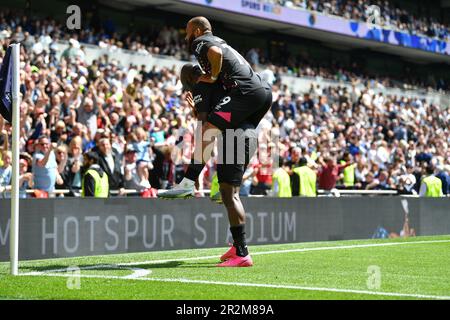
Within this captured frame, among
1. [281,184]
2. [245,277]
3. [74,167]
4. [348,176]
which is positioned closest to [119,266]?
[245,277]

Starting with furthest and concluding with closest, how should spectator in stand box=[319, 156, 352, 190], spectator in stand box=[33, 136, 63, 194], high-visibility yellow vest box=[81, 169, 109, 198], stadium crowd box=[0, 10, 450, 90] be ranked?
stadium crowd box=[0, 10, 450, 90]
spectator in stand box=[319, 156, 352, 190]
spectator in stand box=[33, 136, 63, 194]
high-visibility yellow vest box=[81, 169, 109, 198]

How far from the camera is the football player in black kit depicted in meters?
8.39

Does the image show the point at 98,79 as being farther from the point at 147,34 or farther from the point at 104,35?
the point at 147,34

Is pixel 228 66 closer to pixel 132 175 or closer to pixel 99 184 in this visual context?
pixel 99 184

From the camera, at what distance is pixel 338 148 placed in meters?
24.6

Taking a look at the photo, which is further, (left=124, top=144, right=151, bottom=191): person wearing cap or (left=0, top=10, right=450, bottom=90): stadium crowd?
(left=0, top=10, right=450, bottom=90): stadium crowd

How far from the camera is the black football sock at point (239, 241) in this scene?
845 centimetres

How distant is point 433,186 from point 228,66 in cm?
1340

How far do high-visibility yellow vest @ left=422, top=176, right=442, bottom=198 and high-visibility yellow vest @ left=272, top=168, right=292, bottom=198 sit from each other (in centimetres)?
549

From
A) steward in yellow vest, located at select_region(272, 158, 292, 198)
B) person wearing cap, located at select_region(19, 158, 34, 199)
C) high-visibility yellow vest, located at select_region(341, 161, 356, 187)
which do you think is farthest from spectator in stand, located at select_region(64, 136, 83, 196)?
high-visibility yellow vest, located at select_region(341, 161, 356, 187)

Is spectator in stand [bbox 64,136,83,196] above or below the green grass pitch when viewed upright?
above

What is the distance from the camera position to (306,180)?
16672 mm

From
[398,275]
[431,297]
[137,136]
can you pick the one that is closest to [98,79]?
[137,136]

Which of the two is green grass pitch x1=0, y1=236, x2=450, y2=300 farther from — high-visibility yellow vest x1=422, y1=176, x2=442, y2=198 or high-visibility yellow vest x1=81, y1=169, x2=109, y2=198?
high-visibility yellow vest x1=422, y1=176, x2=442, y2=198
